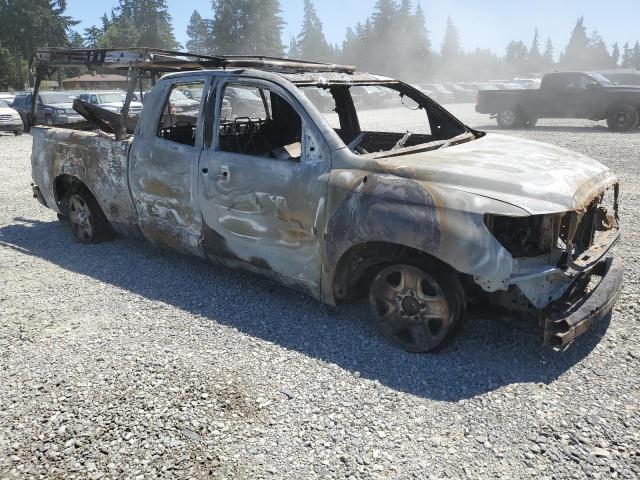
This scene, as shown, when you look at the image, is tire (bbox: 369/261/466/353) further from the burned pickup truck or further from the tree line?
the tree line

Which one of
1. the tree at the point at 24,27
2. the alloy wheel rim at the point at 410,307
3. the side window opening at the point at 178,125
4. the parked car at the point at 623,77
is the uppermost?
the tree at the point at 24,27

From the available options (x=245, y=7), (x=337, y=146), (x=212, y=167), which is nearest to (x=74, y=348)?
(x=212, y=167)

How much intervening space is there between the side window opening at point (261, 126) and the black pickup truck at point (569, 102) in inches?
536

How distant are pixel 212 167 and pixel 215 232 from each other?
522mm

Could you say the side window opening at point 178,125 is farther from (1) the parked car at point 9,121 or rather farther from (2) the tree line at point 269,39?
(2) the tree line at point 269,39

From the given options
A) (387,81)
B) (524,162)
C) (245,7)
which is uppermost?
(245,7)

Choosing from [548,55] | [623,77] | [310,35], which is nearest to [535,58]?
[548,55]

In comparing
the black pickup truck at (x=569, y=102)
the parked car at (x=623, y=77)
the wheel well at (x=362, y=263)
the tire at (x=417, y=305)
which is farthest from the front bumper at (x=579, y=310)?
the parked car at (x=623, y=77)

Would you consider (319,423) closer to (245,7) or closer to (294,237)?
(294,237)

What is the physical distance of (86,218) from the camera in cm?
586

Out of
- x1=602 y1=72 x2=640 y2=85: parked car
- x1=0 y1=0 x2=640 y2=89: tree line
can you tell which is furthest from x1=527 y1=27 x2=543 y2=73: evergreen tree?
x1=602 y1=72 x2=640 y2=85: parked car

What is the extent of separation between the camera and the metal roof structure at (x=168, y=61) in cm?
468

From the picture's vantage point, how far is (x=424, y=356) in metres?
3.55

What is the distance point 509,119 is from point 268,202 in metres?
15.4
